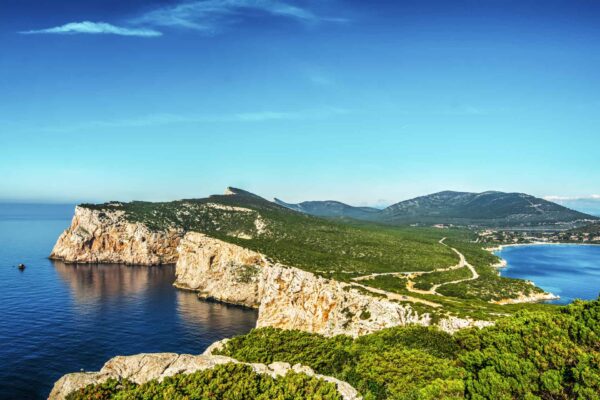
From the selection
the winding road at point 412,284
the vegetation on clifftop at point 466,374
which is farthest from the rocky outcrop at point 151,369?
the winding road at point 412,284

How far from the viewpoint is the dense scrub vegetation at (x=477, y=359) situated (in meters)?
20.7

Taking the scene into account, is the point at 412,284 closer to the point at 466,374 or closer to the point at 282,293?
the point at 282,293

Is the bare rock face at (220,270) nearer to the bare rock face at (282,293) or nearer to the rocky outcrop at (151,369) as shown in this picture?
the bare rock face at (282,293)

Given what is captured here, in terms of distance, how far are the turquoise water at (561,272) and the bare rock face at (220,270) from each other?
253ft

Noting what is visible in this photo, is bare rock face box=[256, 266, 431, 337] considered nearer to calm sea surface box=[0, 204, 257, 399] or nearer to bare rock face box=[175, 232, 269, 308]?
calm sea surface box=[0, 204, 257, 399]

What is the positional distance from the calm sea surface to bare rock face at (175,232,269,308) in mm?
4729

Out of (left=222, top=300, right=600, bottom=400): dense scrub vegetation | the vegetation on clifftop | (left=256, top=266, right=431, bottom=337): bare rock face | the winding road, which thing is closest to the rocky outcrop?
the vegetation on clifftop

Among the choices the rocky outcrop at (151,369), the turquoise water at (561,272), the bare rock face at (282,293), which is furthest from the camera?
the turquoise water at (561,272)

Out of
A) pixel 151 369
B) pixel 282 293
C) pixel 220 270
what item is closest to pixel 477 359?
pixel 151 369

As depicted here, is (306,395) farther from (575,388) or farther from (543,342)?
(543,342)

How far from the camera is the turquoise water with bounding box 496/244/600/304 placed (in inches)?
4286

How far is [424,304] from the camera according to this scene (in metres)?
59.7

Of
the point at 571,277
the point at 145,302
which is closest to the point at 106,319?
the point at 145,302

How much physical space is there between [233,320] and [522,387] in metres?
77.6
